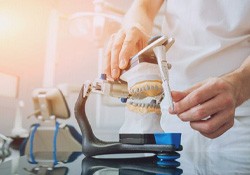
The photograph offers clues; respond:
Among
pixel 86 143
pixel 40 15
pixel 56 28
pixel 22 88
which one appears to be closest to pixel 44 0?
pixel 40 15

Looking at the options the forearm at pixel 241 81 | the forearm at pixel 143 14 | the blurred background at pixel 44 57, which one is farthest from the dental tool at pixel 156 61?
the blurred background at pixel 44 57

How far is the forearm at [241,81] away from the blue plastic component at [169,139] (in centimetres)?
16

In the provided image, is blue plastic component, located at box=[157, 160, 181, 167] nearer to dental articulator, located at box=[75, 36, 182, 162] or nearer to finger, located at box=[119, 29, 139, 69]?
dental articulator, located at box=[75, 36, 182, 162]

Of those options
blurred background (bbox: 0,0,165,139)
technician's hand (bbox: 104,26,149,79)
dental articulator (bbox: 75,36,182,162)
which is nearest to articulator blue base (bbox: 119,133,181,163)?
dental articulator (bbox: 75,36,182,162)

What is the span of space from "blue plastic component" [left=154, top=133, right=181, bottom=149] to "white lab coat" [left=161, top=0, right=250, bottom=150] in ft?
0.92

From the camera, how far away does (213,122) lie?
0.50 m

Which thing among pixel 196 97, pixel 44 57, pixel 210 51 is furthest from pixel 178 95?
pixel 44 57

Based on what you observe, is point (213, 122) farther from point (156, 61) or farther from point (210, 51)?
point (210, 51)

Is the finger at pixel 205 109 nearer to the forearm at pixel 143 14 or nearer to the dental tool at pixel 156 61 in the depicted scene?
the dental tool at pixel 156 61

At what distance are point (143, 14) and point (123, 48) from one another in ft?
1.03

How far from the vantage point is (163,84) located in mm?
458

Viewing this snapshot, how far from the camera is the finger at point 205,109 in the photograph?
0.48m

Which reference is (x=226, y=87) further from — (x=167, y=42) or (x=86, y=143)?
(x=86, y=143)

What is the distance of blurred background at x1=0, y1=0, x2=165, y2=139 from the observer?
206 cm
